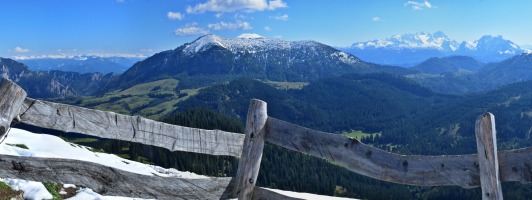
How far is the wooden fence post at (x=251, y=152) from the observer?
826 centimetres

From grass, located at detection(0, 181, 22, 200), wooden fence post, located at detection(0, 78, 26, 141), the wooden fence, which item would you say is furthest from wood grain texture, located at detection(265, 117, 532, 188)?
grass, located at detection(0, 181, 22, 200)

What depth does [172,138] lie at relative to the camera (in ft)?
27.5

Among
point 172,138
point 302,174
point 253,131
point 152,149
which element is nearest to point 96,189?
point 172,138

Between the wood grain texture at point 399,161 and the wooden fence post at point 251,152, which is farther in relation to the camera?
the wooden fence post at point 251,152

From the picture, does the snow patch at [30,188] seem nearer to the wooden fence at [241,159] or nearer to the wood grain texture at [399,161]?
the wooden fence at [241,159]

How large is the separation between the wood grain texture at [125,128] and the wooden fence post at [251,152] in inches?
22.9

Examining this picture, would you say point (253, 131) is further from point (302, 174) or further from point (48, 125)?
point (302, 174)

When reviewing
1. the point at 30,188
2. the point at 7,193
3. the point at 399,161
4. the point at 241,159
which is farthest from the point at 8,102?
the point at 30,188

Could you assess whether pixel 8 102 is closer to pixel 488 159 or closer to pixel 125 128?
pixel 125 128

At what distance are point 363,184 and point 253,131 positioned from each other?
161431mm

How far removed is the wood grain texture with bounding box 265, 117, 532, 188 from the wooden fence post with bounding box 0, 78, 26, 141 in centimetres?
415

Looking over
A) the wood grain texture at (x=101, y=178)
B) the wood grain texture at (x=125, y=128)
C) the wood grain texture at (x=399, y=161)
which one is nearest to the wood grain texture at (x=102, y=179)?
the wood grain texture at (x=101, y=178)

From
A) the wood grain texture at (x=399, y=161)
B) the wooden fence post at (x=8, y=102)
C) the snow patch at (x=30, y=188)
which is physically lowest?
the snow patch at (x=30, y=188)

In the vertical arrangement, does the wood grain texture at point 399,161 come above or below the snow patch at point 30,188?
above
